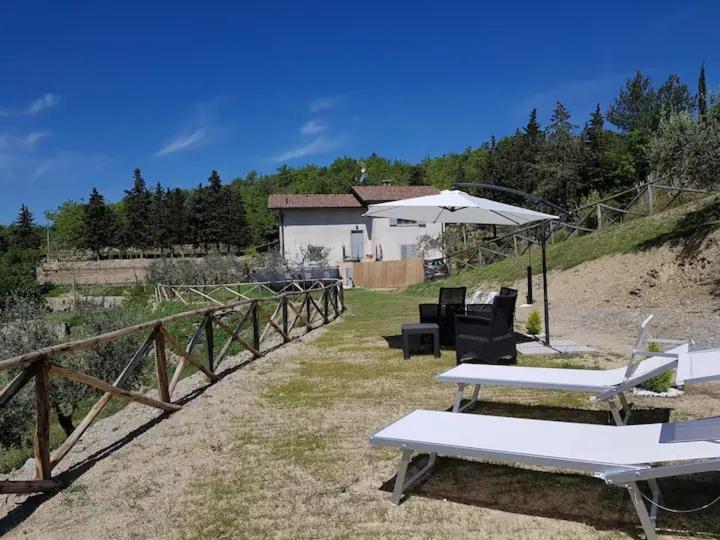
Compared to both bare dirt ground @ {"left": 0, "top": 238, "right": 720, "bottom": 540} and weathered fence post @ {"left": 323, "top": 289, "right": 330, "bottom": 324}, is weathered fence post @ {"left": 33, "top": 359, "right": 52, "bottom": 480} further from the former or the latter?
weathered fence post @ {"left": 323, "top": 289, "right": 330, "bottom": 324}

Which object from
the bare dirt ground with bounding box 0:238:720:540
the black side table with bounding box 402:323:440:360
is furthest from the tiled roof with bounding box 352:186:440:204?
the bare dirt ground with bounding box 0:238:720:540

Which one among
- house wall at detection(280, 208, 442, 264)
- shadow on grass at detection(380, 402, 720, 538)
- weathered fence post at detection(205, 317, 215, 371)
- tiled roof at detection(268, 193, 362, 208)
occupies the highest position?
tiled roof at detection(268, 193, 362, 208)

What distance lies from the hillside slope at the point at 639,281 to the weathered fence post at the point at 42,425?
7.13 metres

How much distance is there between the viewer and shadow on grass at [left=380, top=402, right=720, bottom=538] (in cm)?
294

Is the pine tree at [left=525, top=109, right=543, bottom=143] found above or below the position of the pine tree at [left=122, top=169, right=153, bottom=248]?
above

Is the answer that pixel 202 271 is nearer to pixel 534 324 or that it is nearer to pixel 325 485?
pixel 534 324

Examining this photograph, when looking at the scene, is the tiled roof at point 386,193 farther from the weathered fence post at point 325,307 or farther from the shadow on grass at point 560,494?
the shadow on grass at point 560,494

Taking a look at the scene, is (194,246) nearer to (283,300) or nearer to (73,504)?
(283,300)

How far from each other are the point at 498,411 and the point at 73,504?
135 inches

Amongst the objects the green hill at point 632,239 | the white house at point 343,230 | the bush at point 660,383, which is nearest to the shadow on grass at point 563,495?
the bush at point 660,383

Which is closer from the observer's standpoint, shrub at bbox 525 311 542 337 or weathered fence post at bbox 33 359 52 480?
weathered fence post at bbox 33 359 52 480

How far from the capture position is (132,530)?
312cm

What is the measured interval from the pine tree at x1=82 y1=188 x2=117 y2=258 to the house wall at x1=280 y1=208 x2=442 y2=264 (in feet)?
84.0

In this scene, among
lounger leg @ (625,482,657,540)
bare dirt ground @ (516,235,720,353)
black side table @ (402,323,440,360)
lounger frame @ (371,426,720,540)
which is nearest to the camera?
lounger frame @ (371,426,720,540)
